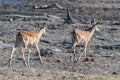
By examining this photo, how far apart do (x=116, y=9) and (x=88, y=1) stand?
8671 millimetres

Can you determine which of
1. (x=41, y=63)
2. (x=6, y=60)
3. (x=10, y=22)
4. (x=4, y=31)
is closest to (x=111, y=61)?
(x=41, y=63)

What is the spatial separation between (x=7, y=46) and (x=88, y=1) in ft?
106

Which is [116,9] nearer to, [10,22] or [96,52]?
[10,22]

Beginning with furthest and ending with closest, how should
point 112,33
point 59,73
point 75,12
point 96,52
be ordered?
point 75,12 < point 112,33 < point 96,52 < point 59,73

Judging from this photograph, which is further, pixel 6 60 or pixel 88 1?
pixel 88 1

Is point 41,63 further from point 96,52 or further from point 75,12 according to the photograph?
point 75,12

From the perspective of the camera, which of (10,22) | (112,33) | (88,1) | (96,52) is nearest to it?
(96,52)

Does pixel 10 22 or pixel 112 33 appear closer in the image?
pixel 112 33

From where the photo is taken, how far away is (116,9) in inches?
1871

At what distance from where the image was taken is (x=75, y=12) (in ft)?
148

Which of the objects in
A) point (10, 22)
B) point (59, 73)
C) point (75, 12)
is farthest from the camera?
point (75, 12)

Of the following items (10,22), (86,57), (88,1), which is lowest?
(88,1)

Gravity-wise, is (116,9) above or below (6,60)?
below

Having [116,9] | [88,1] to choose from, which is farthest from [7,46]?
[88,1]
